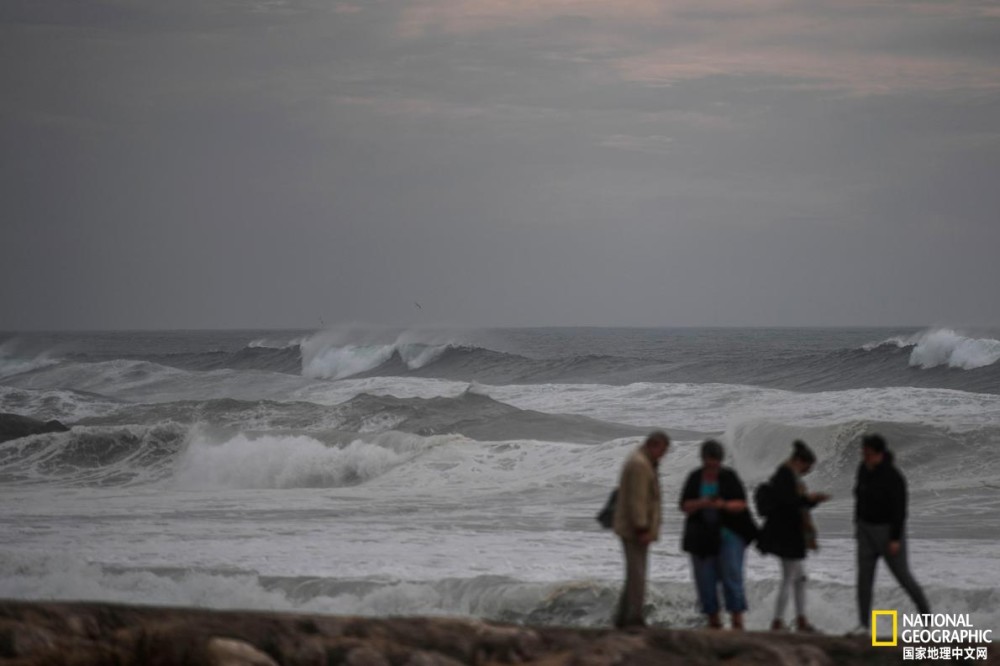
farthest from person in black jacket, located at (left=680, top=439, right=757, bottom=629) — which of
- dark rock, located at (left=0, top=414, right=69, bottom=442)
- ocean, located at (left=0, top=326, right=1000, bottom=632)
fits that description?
dark rock, located at (left=0, top=414, right=69, bottom=442)

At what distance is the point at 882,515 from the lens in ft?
24.3

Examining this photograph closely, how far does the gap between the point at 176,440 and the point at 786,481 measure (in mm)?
22619

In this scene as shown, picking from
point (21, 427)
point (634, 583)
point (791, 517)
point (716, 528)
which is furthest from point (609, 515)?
point (21, 427)

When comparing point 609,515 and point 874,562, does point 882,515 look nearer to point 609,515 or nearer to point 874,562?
point 874,562

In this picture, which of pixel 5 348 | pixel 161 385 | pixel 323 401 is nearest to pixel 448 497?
pixel 323 401

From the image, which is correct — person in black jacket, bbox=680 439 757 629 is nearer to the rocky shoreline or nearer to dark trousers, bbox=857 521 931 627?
dark trousers, bbox=857 521 931 627

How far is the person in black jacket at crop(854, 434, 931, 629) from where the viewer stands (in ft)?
24.3

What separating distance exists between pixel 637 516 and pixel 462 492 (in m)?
13.4

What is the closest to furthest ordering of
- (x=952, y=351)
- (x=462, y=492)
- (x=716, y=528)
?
1. (x=716, y=528)
2. (x=462, y=492)
3. (x=952, y=351)

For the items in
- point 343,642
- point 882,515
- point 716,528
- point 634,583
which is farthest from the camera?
point 716,528

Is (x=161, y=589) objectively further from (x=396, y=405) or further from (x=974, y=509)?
(x=396, y=405)

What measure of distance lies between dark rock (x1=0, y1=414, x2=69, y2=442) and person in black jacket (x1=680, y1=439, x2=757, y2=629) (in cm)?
2449

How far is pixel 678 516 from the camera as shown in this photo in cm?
1656

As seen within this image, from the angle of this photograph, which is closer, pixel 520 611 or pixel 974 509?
pixel 520 611
